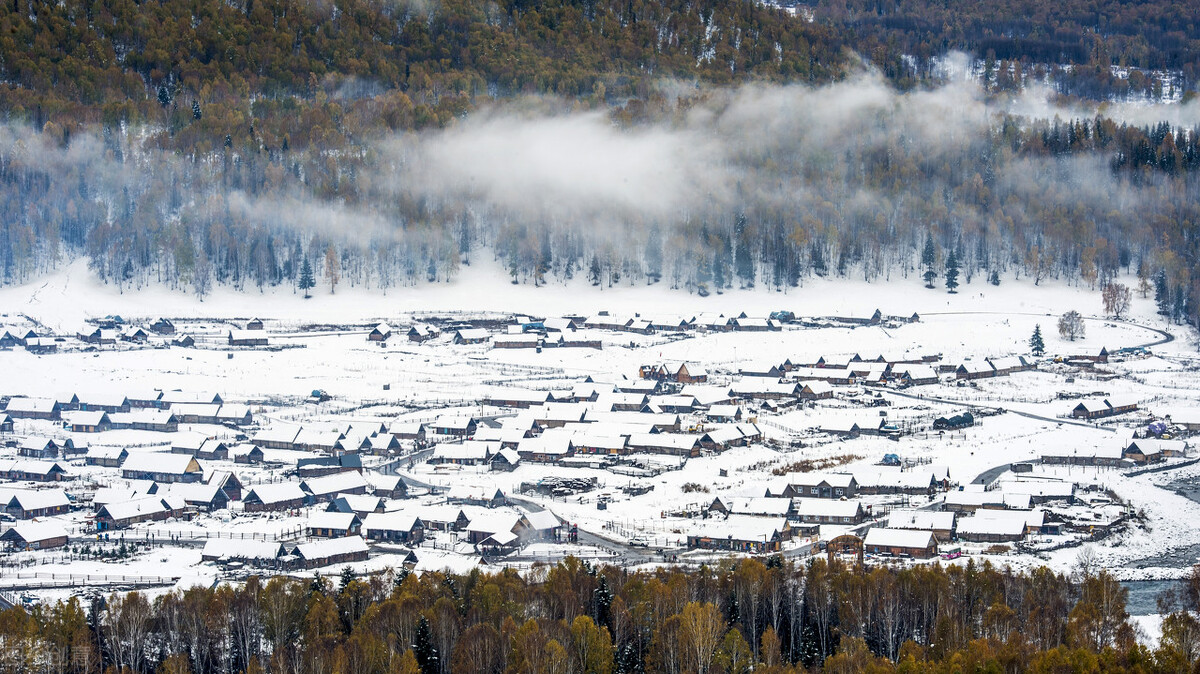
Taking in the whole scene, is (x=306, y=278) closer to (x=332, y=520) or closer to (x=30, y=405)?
(x=30, y=405)

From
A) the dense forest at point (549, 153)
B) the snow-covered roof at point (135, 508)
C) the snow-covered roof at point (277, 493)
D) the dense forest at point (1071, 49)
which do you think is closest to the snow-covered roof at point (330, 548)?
the snow-covered roof at point (277, 493)

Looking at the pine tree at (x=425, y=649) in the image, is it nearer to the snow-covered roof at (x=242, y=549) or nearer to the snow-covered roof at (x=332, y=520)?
the snow-covered roof at (x=242, y=549)

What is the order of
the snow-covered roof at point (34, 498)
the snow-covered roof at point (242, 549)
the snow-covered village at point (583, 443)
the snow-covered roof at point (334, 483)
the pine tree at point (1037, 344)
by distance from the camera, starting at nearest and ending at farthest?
→ 1. the snow-covered roof at point (242, 549)
2. the snow-covered village at point (583, 443)
3. the snow-covered roof at point (34, 498)
4. the snow-covered roof at point (334, 483)
5. the pine tree at point (1037, 344)

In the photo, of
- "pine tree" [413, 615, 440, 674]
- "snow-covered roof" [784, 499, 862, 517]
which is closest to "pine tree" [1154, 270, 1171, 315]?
"snow-covered roof" [784, 499, 862, 517]

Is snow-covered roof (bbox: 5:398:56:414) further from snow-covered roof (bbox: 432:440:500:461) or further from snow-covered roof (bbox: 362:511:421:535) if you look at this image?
snow-covered roof (bbox: 362:511:421:535)

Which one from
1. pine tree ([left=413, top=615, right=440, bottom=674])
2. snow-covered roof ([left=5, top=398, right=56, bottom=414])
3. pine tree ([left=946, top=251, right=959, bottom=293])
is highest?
pine tree ([left=946, top=251, right=959, bottom=293])

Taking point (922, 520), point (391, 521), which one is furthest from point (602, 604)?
point (922, 520)

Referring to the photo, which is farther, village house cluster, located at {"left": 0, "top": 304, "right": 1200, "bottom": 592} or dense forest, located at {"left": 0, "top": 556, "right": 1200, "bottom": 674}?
village house cluster, located at {"left": 0, "top": 304, "right": 1200, "bottom": 592}
